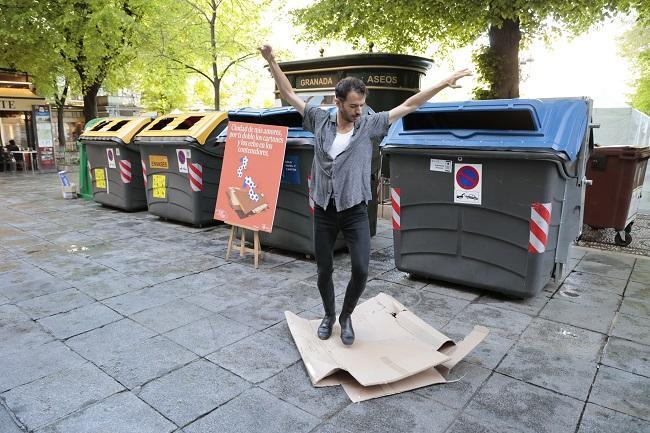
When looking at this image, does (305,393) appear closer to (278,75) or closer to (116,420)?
(116,420)

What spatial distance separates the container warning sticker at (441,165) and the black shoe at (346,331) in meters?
1.85

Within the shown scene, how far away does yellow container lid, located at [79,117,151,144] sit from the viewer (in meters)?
8.51

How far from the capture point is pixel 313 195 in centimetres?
324

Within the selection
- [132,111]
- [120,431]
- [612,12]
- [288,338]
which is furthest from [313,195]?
[132,111]

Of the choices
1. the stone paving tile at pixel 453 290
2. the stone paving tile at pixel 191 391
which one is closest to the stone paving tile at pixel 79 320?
the stone paving tile at pixel 191 391

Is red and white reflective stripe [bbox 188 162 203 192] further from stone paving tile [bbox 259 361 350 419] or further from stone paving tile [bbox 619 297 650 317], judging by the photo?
stone paving tile [bbox 619 297 650 317]

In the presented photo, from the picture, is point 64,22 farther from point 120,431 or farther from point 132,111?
point 132,111

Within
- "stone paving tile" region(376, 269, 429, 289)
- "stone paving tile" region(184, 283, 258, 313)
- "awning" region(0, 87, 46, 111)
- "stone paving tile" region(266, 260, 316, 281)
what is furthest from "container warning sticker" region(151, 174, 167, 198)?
"awning" region(0, 87, 46, 111)

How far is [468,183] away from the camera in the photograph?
169 inches

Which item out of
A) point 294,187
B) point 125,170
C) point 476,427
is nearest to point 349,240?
point 476,427

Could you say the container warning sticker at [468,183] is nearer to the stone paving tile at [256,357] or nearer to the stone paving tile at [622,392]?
the stone paving tile at [622,392]

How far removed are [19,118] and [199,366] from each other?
20.0 meters

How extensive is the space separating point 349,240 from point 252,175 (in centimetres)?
259

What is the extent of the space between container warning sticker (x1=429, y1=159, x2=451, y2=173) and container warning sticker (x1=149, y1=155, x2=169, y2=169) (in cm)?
478
